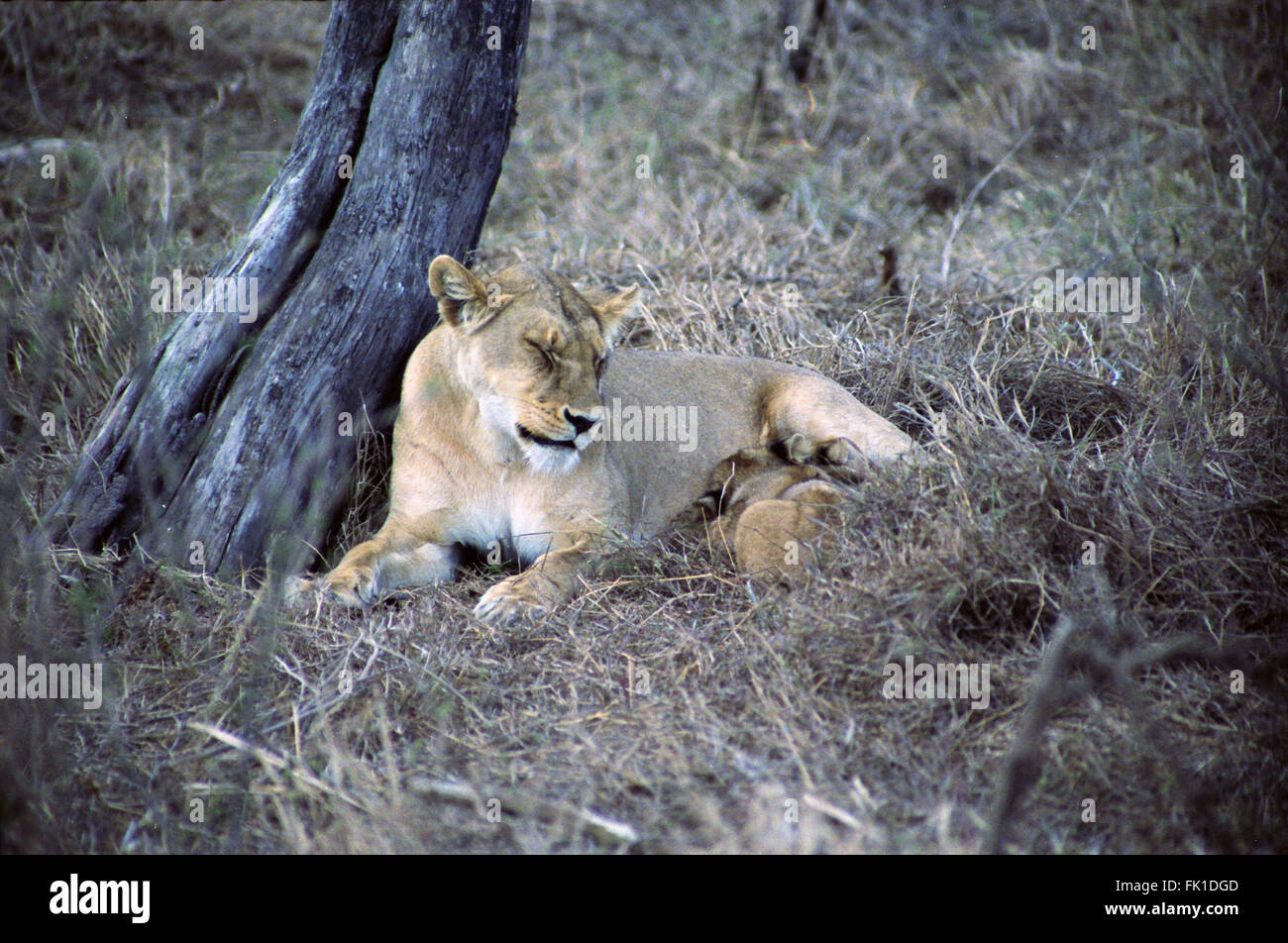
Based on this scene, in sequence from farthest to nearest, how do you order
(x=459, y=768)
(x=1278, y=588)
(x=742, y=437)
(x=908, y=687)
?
(x=742, y=437) → (x=1278, y=588) → (x=908, y=687) → (x=459, y=768)

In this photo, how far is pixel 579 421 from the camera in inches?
163

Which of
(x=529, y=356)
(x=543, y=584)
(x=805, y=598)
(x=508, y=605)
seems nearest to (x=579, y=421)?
(x=529, y=356)

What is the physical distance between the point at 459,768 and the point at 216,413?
2.03 m

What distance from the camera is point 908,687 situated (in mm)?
3293

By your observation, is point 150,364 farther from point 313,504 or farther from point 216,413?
point 313,504

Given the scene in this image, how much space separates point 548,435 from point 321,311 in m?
1.09

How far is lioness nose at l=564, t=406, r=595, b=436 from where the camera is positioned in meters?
4.11

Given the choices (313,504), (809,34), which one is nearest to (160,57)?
(809,34)

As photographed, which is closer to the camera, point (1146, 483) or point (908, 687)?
point (908, 687)

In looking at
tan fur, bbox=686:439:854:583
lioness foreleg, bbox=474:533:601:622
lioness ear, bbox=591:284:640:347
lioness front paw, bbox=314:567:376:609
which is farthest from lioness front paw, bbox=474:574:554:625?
lioness ear, bbox=591:284:640:347

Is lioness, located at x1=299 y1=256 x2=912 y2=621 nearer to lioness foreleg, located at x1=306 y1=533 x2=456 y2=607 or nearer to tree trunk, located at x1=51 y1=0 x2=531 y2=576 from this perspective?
lioness foreleg, located at x1=306 y1=533 x2=456 y2=607

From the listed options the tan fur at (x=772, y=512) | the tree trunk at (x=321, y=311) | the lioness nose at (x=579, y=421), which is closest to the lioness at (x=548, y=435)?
the lioness nose at (x=579, y=421)
